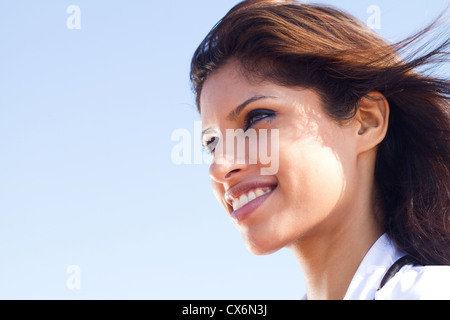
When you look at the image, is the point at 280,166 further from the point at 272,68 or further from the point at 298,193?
the point at 272,68

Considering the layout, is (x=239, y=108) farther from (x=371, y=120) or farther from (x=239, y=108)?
(x=371, y=120)

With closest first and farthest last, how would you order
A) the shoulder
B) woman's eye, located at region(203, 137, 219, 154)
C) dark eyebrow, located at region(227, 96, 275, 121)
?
the shoulder, dark eyebrow, located at region(227, 96, 275, 121), woman's eye, located at region(203, 137, 219, 154)

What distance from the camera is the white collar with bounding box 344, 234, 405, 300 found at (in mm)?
2668

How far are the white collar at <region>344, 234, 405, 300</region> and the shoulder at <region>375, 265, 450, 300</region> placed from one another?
11cm

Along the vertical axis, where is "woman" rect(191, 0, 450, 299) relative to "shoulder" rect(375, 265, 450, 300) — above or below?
above

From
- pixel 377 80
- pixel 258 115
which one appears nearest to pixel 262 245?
pixel 258 115

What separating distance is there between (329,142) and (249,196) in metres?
0.47

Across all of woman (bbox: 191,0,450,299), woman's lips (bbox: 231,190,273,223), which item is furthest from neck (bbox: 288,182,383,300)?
woman's lips (bbox: 231,190,273,223)

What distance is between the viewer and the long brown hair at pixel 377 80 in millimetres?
3020

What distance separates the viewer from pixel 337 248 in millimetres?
3016

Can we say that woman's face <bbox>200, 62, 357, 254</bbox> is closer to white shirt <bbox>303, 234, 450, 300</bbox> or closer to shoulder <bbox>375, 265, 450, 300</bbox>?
white shirt <bbox>303, 234, 450, 300</bbox>

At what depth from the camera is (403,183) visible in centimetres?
313
